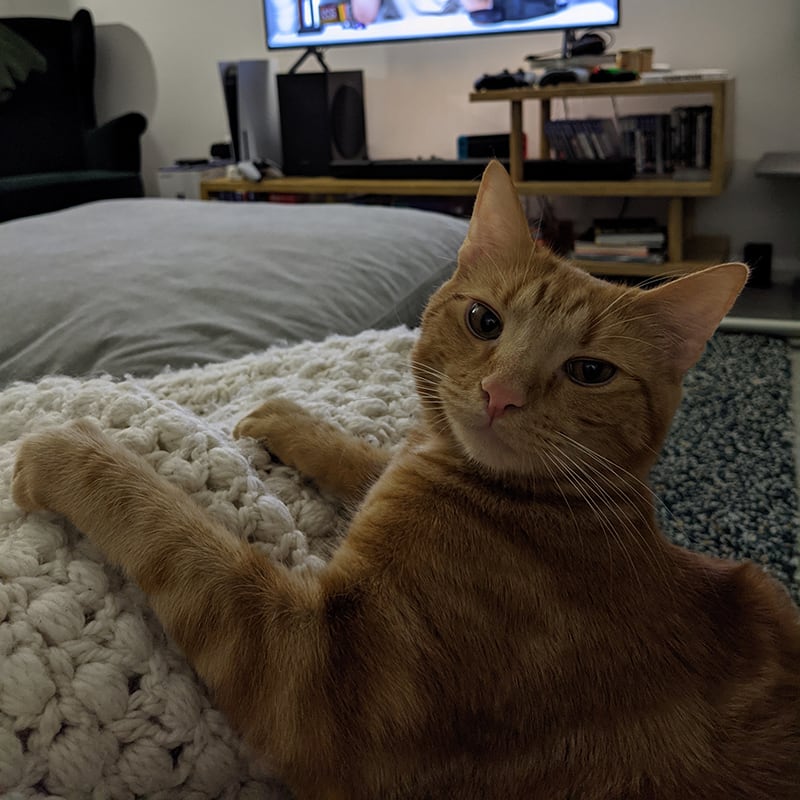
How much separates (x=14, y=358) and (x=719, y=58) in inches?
130

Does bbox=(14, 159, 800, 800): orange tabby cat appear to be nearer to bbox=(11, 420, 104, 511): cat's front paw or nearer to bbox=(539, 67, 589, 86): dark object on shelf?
bbox=(11, 420, 104, 511): cat's front paw

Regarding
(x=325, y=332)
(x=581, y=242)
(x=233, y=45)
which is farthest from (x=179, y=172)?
(x=325, y=332)

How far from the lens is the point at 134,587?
0.75 meters

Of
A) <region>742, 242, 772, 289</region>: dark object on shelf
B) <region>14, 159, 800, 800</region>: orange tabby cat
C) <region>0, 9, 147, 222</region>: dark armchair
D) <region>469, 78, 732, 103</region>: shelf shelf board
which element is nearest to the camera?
<region>14, 159, 800, 800</region>: orange tabby cat

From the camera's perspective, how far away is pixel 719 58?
3580 mm

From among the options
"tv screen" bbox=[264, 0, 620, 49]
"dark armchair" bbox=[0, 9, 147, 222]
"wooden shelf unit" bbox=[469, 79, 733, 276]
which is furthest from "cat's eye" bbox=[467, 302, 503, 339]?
"dark armchair" bbox=[0, 9, 147, 222]

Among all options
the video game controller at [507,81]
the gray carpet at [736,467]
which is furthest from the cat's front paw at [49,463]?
the video game controller at [507,81]

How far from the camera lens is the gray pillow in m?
1.30

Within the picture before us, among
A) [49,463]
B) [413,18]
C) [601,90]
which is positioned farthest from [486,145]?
[49,463]

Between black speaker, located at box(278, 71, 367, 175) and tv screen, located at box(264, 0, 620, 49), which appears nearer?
tv screen, located at box(264, 0, 620, 49)

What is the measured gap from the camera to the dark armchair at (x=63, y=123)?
4.41 meters

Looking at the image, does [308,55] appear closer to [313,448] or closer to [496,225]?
[496,225]

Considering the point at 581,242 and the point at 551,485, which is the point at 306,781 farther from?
the point at 581,242

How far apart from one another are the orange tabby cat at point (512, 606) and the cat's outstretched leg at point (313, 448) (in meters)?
0.06
